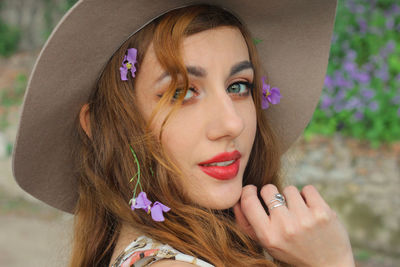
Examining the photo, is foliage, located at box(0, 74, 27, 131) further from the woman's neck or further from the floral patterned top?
the floral patterned top

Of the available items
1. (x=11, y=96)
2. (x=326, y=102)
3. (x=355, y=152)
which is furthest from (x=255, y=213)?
(x=11, y=96)

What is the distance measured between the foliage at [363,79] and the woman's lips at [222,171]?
130 inches

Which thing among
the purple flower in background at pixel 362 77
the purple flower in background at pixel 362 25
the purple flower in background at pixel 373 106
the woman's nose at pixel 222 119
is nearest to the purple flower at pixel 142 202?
the woman's nose at pixel 222 119

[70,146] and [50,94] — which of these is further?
[70,146]

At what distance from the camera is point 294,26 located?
6.65 ft

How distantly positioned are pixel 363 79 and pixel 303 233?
3.69m

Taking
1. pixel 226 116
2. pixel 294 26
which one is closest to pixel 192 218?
pixel 226 116

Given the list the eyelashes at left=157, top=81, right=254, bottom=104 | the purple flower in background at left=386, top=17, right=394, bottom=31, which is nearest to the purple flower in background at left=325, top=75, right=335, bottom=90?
the purple flower in background at left=386, top=17, right=394, bottom=31

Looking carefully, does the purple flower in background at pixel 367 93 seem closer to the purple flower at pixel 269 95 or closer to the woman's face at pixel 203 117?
the purple flower at pixel 269 95

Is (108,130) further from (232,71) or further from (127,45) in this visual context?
(232,71)

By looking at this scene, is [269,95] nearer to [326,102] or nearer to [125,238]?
[125,238]

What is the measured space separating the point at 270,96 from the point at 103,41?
33.0 inches

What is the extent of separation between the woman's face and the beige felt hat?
0.56 ft

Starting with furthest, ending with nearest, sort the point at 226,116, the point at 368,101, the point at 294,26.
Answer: the point at 368,101 < the point at 294,26 < the point at 226,116
